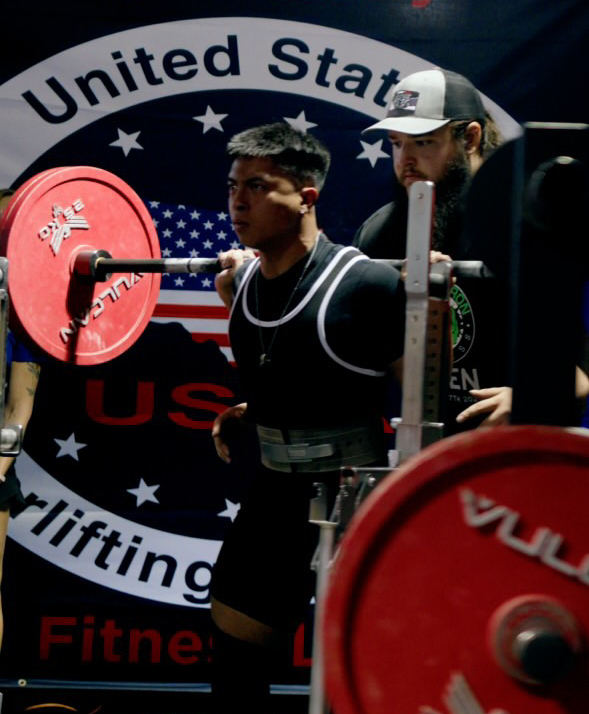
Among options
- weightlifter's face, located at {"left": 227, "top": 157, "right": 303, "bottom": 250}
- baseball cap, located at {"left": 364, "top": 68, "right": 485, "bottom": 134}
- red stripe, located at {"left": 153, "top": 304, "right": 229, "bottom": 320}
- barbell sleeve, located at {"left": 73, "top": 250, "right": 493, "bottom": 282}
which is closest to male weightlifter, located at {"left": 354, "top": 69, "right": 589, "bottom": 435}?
baseball cap, located at {"left": 364, "top": 68, "right": 485, "bottom": 134}

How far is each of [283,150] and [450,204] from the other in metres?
0.52

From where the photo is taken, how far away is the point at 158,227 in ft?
12.8

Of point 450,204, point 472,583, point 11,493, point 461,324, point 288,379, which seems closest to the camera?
point 472,583

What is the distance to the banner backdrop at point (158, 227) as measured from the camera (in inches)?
152

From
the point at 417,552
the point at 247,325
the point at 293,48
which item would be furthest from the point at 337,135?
the point at 417,552

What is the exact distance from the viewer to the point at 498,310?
122 inches

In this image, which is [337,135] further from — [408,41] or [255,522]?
[255,522]

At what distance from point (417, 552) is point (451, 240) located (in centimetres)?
174

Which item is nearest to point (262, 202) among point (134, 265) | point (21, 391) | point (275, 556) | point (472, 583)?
point (134, 265)

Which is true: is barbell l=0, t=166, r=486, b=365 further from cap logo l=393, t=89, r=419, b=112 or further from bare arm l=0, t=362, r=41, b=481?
cap logo l=393, t=89, r=419, b=112

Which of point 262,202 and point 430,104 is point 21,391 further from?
point 430,104

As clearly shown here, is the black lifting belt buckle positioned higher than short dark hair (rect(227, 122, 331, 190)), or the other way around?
short dark hair (rect(227, 122, 331, 190))

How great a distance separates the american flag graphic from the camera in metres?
3.90

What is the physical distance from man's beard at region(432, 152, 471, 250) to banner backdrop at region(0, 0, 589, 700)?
689 mm
